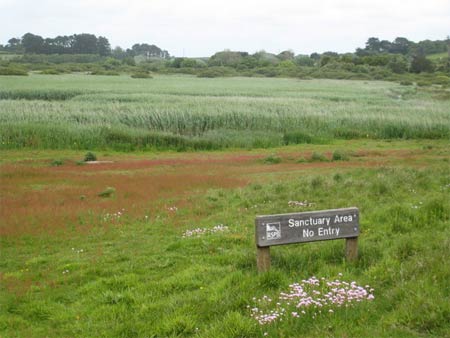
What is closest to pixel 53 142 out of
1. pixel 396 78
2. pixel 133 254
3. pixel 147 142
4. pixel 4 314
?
pixel 147 142

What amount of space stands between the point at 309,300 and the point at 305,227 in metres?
1.43

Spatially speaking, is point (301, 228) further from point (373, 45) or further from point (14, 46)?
point (373, 45)

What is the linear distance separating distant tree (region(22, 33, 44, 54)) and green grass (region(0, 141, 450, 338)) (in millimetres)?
152310

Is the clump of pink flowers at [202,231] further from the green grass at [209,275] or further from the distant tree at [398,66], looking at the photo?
the distant tree at [398,66]

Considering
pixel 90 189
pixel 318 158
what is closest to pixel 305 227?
pixel 90 189

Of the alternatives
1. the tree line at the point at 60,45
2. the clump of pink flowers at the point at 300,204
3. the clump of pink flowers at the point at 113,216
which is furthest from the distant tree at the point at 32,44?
the clump of pink flowers at the point at 300,204

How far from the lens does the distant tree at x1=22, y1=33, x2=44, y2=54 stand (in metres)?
154

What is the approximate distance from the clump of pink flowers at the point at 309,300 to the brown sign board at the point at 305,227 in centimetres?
74

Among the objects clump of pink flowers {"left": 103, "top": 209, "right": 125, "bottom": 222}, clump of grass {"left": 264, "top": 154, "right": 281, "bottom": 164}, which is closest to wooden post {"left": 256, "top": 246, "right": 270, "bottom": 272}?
clump of pink flowers {"left": 103, "top": 209, "right": 125, "bottom": 222}

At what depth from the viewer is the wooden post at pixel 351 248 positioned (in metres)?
8.65

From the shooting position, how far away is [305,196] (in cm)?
1532

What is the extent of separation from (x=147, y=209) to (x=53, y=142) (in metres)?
18.6

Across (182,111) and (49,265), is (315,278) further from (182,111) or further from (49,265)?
(182,111)

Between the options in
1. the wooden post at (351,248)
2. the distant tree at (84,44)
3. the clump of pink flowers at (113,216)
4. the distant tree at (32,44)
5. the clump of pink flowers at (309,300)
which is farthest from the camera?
the distant tree at (84,44)
